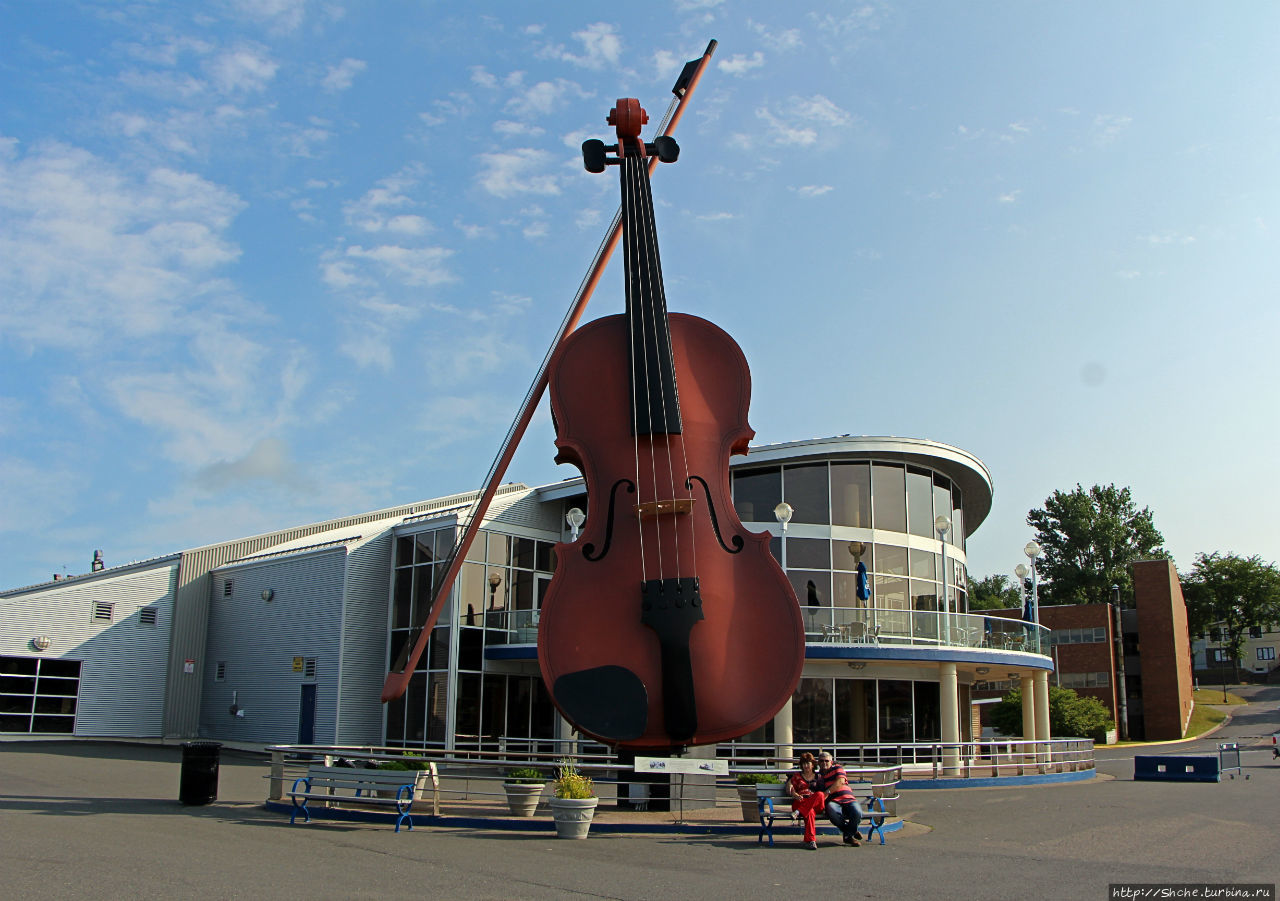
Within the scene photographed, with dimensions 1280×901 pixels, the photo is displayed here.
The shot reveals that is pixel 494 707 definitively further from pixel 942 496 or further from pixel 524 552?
pixel 942 496

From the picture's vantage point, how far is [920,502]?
26391 mm

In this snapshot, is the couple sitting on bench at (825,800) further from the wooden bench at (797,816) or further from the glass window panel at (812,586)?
the glass window panel at (812,586)

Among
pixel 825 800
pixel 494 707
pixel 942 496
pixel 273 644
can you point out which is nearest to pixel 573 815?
pixel 825 800

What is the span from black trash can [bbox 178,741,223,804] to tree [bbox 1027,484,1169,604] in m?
68.7

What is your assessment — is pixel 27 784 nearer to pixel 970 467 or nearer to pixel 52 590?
pixel 52 590

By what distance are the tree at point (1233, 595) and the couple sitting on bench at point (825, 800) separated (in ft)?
236

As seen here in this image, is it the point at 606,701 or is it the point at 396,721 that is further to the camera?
the point at 396,721

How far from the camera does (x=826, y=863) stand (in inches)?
373

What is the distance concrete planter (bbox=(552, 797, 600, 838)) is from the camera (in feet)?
36.6

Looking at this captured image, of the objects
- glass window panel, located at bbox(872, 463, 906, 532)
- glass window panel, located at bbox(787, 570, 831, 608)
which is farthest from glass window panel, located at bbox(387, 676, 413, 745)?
glass window panel, located at bbox(872, 463, 906, 532)

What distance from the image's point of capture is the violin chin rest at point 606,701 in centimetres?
932

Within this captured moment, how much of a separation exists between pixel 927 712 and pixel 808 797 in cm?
1438

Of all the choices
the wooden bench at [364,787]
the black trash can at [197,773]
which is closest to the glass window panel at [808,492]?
the wooden bench at [364,787]

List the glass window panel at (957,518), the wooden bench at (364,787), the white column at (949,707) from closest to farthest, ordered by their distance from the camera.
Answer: the wooden bench at (364,787) → the white column at (949,707) → the glass window panel at (957,518)
